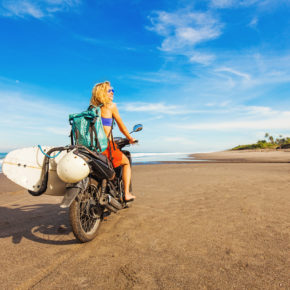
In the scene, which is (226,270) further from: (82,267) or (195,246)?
(82,267)

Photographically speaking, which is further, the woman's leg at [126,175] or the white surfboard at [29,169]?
the woman's leg at [126,175]

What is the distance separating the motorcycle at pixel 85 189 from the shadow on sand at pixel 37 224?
0.38m

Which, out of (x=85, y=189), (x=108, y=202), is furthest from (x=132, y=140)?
(x=85, y=189)

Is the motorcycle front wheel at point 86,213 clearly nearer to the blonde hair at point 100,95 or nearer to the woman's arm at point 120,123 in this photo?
the woman's arm at point 120,123

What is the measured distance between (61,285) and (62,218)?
7.58 ft

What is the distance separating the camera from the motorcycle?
2.36 m

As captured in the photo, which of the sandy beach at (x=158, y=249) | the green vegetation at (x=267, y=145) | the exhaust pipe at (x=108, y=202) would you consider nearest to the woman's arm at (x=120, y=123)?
the exhaust pipe at (x=108, y=202)

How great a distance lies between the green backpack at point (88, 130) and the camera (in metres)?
2.83

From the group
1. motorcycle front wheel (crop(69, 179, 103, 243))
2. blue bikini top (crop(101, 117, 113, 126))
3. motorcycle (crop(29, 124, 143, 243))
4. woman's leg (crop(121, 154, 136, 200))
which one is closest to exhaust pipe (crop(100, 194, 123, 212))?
motorcycle (crop(29, 124, 143, 243))

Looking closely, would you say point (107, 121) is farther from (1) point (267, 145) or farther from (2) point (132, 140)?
(1) point (267, 145)

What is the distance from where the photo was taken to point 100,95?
3.38 meters

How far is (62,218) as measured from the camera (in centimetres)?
405

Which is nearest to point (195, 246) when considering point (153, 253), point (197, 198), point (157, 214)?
point (153, 253)

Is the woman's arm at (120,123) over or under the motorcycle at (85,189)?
over
